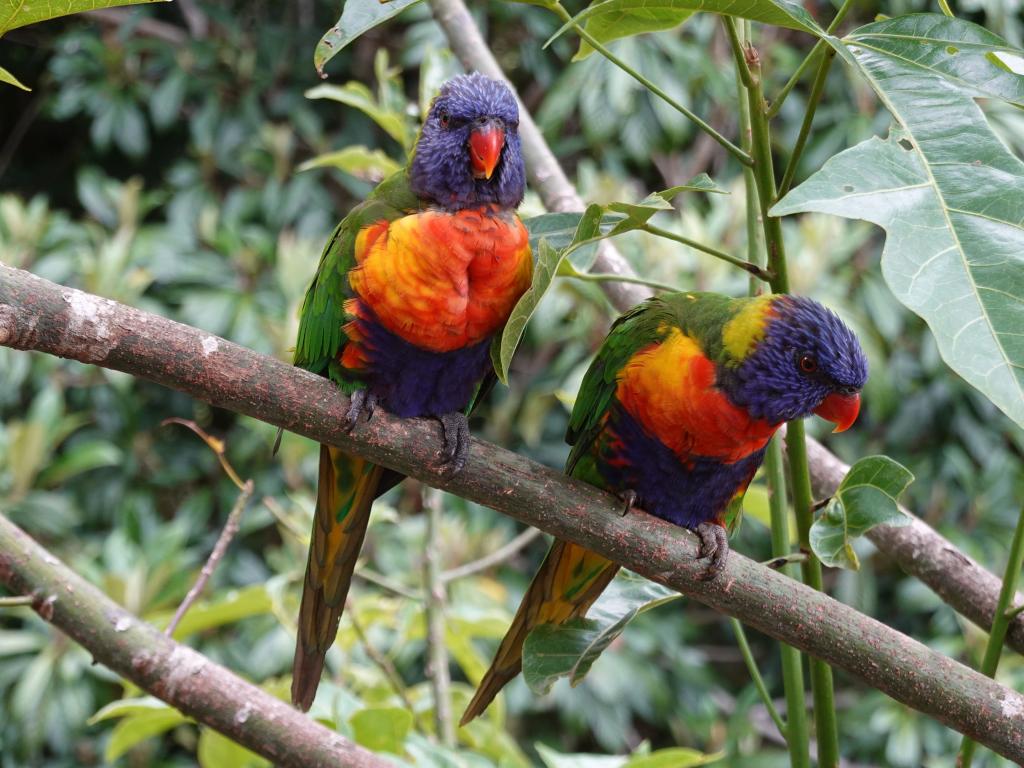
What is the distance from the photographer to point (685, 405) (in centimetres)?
145

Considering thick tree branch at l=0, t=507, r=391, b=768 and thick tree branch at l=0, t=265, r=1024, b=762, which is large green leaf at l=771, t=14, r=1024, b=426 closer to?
thick tree branch at l=0, t=265, r=1024, b=762

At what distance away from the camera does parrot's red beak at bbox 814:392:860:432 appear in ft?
4.64

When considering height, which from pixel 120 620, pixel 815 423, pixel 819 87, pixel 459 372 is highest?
pixel 819 87

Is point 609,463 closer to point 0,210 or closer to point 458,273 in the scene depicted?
point 458,273

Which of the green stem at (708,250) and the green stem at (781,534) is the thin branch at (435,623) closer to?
the green stem at (781,534)

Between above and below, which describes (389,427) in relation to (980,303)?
below

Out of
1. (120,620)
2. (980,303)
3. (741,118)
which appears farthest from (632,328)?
(120,620)

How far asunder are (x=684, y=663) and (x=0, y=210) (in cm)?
286

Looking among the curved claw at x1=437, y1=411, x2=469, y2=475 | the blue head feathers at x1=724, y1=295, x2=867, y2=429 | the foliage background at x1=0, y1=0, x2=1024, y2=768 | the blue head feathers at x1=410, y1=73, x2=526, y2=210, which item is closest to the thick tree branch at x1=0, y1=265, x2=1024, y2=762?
the curved claw at x1=437, y1=411, x2=469, y2=475

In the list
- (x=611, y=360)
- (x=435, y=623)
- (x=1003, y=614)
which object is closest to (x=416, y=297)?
(x=611, y=360)

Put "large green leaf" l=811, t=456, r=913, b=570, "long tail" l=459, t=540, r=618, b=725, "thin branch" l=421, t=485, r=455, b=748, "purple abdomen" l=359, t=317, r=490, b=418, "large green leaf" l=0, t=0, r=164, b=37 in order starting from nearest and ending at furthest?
1. "large green leaf" l=0, t=0, r=164, b=37
2. "large green leaf" l=811, t=456, r=913, b=570
3. "purple abdomen" l=359, t=317, r=490, b=418
4. "long tail" l=459, t=540, r=618, b=725
5. "thin branch" l=421, t=485, r=455, b=748

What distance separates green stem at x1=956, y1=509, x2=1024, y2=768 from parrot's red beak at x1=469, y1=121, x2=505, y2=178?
0.84 m

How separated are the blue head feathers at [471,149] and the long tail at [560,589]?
1.78 feet

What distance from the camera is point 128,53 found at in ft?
13.0
